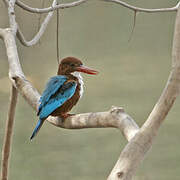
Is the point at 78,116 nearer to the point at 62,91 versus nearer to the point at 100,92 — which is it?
the point at 62,91

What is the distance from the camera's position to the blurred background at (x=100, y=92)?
10.1 ft

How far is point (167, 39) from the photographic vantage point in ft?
11.9

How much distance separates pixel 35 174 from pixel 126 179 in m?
2.43

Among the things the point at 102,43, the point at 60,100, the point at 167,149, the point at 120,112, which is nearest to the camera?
the point at 120,112

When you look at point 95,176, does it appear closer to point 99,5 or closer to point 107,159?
point 107,159

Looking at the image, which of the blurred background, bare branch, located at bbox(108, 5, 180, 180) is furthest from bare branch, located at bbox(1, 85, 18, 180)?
the blurred background

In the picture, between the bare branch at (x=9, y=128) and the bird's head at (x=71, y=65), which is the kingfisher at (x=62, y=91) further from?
the bare branch at (x=9, y=128)

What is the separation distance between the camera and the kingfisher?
4.17ft

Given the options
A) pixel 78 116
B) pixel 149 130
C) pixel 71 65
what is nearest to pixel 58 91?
pixel 71 65

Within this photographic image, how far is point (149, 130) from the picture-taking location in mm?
845

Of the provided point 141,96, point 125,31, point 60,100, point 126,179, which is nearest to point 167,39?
point 125,31

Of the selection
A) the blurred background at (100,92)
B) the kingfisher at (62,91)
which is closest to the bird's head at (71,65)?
the kingfisher at (62,91)

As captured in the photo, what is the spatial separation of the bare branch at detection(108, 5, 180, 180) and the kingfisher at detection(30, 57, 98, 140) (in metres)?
0.43

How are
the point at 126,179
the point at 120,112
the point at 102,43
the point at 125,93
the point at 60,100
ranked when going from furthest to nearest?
the point at 102,43, the point at 125,93, the point at 60,100, the point at 120,112, the point at 126,179
